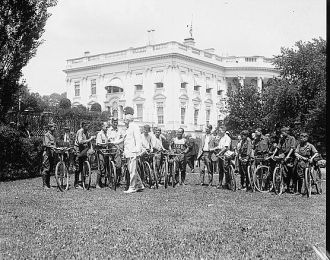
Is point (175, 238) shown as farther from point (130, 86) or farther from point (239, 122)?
point (130, 86)

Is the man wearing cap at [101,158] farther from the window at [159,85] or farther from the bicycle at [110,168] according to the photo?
the window at [159,85]

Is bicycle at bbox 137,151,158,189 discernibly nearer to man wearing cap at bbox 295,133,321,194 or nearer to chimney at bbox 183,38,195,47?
man wearing cap at bbox 295,133,321,194

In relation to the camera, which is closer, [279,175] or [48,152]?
[279,175]

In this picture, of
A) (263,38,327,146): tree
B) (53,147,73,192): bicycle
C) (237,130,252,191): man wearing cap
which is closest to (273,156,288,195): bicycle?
(237,130,252,191): man wearing cap

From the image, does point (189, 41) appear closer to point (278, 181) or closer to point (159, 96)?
point (159, 96)

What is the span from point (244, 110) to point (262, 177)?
19.7 metres

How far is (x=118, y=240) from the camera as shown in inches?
242

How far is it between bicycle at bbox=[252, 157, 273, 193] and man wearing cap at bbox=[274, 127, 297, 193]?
0.48 metres

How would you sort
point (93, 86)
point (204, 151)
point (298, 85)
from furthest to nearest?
point (93, 86) → point (298, 85) → point (204, 151)

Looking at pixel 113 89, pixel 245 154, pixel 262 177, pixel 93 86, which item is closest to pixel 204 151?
pixel 245 154

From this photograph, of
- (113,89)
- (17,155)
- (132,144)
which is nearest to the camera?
(132,144)

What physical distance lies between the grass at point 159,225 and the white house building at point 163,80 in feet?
127

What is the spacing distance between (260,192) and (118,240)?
6.48 metres

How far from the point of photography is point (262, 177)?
1212 cm
